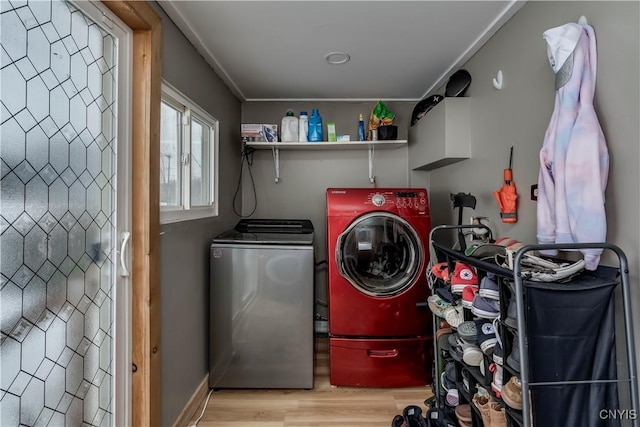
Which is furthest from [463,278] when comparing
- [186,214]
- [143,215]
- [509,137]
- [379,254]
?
[186,214]

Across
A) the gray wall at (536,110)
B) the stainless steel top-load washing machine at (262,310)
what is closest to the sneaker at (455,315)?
the gray wall at (536,110)

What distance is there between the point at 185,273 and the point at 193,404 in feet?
2.64

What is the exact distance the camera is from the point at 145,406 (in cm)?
143

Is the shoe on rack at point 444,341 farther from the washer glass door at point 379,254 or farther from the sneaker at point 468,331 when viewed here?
the washer glass door at point 379,254

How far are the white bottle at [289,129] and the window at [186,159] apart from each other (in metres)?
0.58

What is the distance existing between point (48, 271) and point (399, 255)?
1.90 meters

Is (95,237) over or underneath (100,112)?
underneath

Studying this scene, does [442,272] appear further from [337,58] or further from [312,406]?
[337,58]

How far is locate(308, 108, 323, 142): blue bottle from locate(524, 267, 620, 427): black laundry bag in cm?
201

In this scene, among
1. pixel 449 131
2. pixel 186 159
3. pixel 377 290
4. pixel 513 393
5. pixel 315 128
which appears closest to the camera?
pixel 513 393

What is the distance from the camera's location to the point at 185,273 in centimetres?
186

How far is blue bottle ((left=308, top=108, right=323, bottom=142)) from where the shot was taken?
2672mm

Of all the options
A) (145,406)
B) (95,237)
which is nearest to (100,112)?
(95,237)

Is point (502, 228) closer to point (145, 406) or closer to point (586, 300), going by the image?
point (586, 300)
